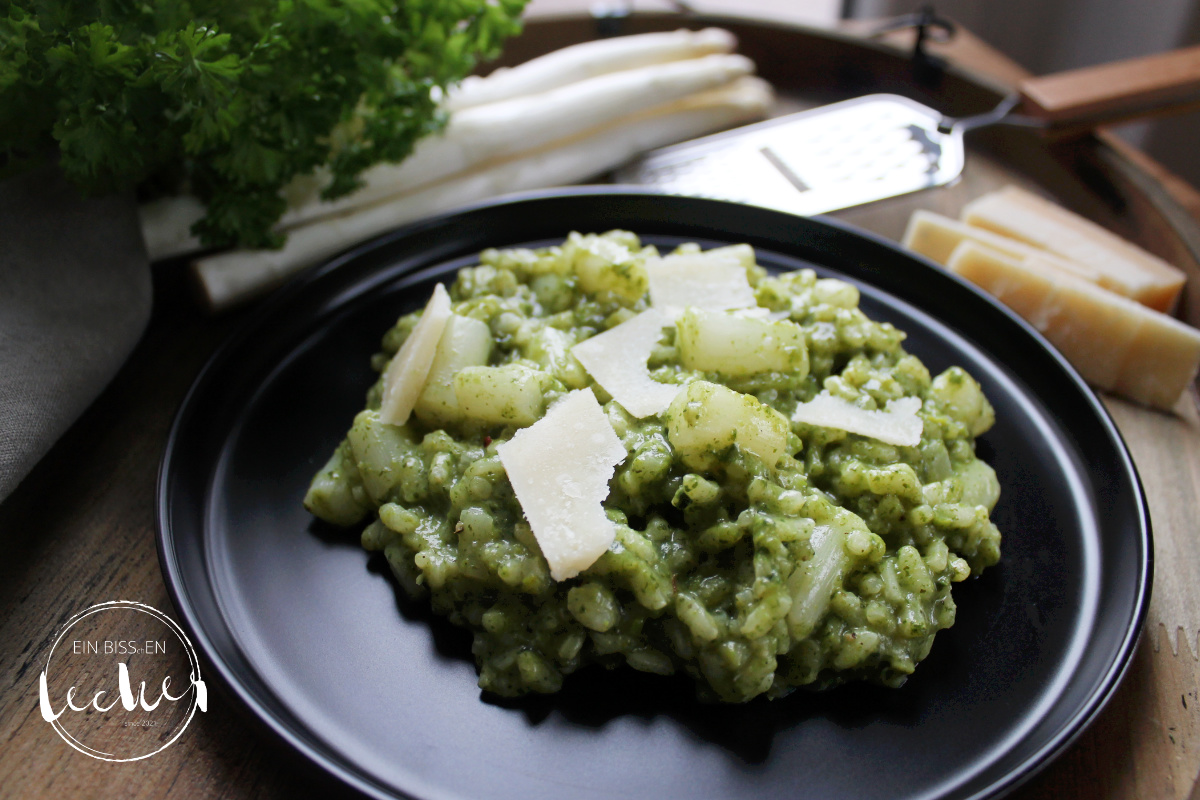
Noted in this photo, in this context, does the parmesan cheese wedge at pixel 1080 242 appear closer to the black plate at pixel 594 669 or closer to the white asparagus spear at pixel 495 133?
the black plate at pixel 594 669

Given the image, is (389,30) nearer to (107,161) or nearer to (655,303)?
(107,161)

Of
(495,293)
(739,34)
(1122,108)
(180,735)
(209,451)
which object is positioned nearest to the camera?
(180,735)

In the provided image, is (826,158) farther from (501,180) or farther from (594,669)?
(594,669)

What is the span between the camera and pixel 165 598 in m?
2.68

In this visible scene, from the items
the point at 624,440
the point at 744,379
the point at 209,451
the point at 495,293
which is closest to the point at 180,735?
the point at 209,451

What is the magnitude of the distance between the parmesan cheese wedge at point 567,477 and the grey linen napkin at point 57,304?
166 centimetres

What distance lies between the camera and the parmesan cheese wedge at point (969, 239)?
12.3 feet

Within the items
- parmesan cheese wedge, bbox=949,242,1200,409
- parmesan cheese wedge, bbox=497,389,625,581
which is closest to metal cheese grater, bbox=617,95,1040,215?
parmesan cheese wedge, bbox=949,242,1200,409

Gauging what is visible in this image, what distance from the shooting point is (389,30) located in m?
3.39

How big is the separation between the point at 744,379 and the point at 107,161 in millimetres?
2249

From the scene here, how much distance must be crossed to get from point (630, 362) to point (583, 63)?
102 inches

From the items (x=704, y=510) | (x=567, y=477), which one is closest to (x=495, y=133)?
(x=567, y=477)

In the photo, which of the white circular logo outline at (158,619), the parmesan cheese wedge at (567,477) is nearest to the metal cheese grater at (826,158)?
the parmesan cheese wedge at (567,477)

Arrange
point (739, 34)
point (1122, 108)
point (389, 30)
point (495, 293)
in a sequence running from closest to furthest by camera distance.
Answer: point (495, 293), point (389, 30), point (1122, 108), point (739, 34)
